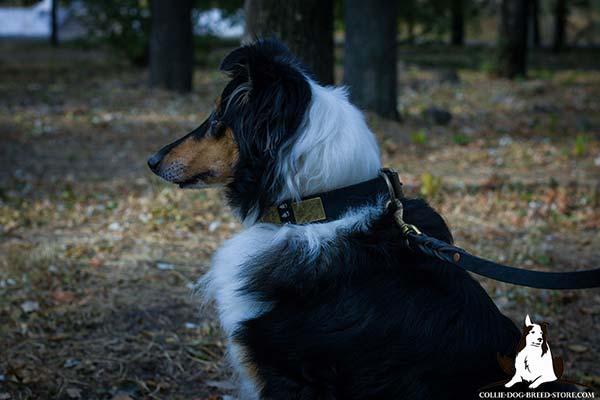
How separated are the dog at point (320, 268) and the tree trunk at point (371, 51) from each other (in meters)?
6.97

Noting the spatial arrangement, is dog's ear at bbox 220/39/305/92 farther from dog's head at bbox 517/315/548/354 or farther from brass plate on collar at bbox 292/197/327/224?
dog's head at bbox 517/315/548/354

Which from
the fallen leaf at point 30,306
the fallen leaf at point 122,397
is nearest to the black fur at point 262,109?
the fallen leaf at point 122,397

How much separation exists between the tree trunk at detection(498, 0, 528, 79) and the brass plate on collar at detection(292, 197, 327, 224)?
13.6 metres

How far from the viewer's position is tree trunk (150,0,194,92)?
12.5 metres

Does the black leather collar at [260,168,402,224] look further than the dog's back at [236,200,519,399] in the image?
A: Yes

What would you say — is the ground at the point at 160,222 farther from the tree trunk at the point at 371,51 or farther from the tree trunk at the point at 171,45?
the tree trunk at the point at 371,51

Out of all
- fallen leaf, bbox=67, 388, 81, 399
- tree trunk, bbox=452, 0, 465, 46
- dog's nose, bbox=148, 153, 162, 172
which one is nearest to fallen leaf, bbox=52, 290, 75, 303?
fallen leaf, bbox=67, 388, 81, 399

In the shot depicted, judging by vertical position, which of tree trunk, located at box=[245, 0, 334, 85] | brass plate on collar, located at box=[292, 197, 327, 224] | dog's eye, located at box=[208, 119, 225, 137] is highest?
tree trunk, located at box=[245, 0, 334, 85]

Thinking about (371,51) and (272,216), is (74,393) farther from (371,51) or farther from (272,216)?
(371,51)

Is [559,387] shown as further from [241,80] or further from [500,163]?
[500,163]

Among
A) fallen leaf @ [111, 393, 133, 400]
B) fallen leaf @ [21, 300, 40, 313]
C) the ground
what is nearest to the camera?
fallen leaf @ [111, 393, 133, 400]

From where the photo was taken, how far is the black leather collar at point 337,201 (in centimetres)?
264

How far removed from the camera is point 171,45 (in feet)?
41.1

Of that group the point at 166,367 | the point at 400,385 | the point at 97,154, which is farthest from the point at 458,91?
the point at 400,385
